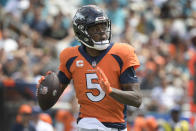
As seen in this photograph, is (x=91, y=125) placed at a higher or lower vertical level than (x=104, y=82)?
lower

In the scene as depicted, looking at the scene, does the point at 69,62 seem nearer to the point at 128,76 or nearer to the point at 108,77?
the point at 108,77

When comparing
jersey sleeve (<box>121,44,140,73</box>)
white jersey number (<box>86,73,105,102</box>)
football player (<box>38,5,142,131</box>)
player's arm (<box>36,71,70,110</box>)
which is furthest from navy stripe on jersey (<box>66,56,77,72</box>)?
jersey sleeve (<box>121,44,140,73</box>)

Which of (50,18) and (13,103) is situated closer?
(13,103)

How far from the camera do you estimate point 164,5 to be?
48.2 ft

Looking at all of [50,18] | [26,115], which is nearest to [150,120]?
[26,115]

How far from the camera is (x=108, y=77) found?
4.71m

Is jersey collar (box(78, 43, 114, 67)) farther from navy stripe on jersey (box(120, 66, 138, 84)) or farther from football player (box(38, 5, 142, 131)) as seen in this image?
navy stripe on jersey (box(120, 66, 138, 84))

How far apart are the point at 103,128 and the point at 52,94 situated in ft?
1.99

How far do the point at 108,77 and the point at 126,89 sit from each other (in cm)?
20

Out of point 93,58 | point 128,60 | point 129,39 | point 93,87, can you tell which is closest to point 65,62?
point 93,58

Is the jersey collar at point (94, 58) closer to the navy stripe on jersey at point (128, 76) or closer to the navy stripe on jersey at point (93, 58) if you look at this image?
the navy stripe on jersey at point (93, 58)

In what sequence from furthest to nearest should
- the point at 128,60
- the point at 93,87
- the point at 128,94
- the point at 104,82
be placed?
the point at 93,87 → the point at 128,60 → the point at 128,94 → the point at 104,82

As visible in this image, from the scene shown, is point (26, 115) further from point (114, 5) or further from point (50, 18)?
point (114, 5)

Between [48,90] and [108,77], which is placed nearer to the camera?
[108,77]
